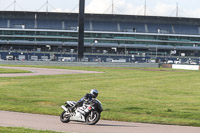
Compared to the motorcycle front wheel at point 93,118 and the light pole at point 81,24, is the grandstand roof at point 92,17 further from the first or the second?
the motorcycle front wheel at point 93,118

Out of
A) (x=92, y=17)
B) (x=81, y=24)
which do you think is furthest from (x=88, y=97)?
(x=92, y=17)

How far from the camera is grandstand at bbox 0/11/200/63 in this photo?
138500 mm

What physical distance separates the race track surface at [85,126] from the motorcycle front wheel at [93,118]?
0.20 m

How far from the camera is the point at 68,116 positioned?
55.1 feet

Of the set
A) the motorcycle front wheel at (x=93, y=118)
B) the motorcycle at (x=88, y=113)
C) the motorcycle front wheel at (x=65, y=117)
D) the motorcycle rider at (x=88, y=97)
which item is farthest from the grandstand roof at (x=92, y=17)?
the motorcycle front wheel at (x=93, y=118)

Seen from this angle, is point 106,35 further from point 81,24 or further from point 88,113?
point 88,113

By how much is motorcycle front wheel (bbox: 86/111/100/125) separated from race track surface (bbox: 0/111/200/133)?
20 cm

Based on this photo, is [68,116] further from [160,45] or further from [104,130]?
[160,45]

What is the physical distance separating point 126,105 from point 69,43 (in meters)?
117

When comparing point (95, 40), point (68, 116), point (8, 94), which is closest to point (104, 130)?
point (68, 116)

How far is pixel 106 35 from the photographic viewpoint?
140 meters

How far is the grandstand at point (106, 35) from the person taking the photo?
454 ft

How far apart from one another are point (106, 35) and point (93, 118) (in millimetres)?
124407

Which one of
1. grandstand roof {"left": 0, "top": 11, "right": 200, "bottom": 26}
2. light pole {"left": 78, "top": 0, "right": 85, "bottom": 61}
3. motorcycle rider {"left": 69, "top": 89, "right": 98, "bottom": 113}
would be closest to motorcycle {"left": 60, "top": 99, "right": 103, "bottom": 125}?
motorcycle rider {"left": 69, "top": 89, "right": 98, "bottom": 113}
